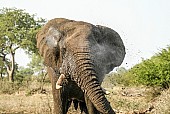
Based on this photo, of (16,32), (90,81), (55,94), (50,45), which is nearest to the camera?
(90,81)

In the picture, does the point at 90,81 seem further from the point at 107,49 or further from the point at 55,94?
the point at 55,94

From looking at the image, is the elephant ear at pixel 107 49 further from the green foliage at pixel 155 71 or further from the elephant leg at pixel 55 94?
the green foliage at pixel 155 71

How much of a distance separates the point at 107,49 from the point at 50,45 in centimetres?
86

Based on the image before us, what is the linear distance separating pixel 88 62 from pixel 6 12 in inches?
1445

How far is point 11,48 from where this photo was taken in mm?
41250

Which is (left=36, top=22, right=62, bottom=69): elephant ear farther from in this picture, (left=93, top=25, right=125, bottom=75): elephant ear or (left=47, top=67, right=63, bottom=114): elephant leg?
(left=93, top=25, right=125, bottom=75): elephant ear

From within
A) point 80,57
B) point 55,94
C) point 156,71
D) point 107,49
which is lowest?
point 55,94

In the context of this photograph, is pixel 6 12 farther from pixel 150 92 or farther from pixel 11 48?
pixel 150 92

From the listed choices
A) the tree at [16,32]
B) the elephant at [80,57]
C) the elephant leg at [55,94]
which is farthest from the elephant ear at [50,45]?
the tree at [16,32]

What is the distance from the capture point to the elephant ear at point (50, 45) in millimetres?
6348

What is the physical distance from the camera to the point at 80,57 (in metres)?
5.68

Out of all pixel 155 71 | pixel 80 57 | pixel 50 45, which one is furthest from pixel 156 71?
pixel 80 57

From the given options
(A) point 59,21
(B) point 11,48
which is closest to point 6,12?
(B) point 11,48

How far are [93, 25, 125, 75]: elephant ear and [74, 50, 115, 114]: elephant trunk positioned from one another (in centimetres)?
22
